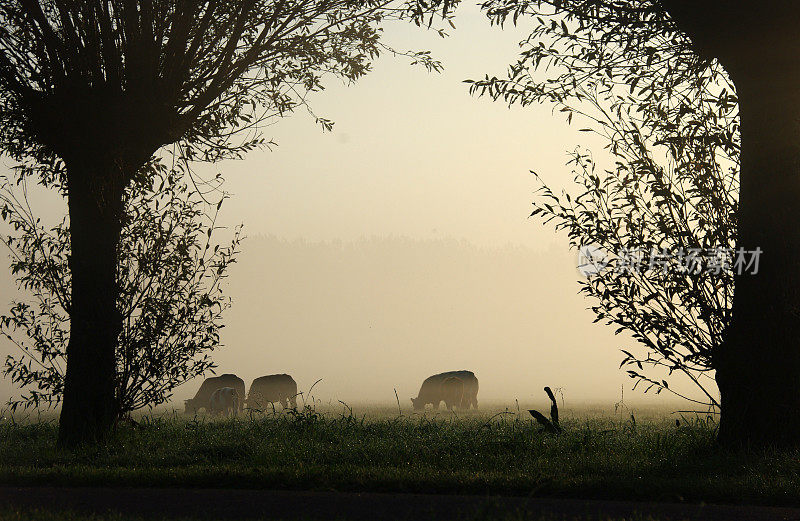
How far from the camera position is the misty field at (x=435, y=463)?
11727mm

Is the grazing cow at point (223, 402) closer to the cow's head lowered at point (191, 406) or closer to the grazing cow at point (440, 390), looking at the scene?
the cow's head lowered at point (191, 406)

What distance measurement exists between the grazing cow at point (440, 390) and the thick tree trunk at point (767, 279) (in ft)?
109

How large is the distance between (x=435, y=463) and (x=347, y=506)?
10.8ft

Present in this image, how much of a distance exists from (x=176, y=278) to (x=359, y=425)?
5.65 m

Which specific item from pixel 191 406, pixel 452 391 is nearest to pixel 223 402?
pixel 191 406

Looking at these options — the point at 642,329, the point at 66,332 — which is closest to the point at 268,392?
the point at 66,332

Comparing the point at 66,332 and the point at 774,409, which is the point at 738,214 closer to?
the point at 774,409

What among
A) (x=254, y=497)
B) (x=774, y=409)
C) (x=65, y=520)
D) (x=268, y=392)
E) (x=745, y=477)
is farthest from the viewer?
(x=268, y=392)

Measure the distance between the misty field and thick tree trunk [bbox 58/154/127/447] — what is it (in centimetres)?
83

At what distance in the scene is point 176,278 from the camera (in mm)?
18328

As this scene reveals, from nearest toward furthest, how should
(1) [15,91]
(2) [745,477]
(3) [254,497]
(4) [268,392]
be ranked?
(3) [254,497] < (2) [745,477] < (1) [15,91] < (4) [268,392]

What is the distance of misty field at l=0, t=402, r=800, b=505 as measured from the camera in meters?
11.7

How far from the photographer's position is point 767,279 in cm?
1419

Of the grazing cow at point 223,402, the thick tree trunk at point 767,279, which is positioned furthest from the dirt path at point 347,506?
the grazing cow at point 223,402
